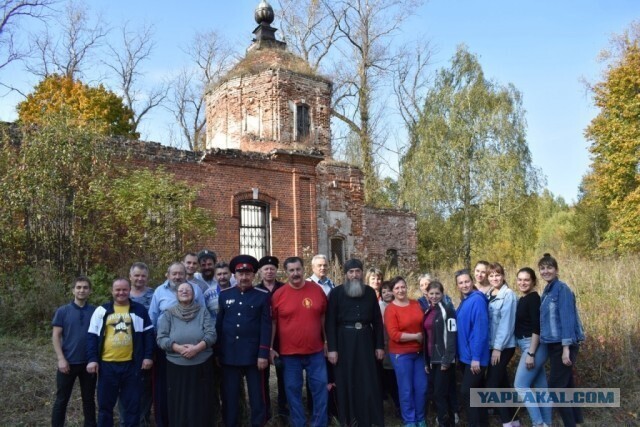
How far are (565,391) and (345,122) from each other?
25647 millimetres

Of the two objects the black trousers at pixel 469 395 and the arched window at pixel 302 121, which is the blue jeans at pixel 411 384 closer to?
the black trousers at pixel 469 395

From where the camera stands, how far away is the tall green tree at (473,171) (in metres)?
24.7

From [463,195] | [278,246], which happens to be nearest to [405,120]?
[463,195]

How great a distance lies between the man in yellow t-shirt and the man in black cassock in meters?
1.85

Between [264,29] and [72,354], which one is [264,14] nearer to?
[264,29]

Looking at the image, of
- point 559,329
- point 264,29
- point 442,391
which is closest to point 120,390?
point 442,391

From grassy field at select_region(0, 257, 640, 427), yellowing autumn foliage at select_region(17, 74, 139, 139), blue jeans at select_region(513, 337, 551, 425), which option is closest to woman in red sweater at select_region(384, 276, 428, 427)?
grassy field at select_region(0, 257, 640, 427)

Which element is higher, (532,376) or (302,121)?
(302,121)

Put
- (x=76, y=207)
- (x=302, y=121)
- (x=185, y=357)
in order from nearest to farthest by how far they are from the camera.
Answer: (x=185, y=357), (x=76, y=207), (x=302, y=121)

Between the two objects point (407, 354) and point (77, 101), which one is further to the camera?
point (77, 101)

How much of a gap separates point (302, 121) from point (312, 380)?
15619mm

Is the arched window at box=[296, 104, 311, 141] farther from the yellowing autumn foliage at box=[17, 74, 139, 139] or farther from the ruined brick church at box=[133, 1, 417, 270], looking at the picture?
the yellowing autumn foliage at box=[17, 74, 139, 139]

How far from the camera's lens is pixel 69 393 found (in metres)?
5.20

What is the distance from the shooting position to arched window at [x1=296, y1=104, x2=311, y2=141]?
2006 cm
